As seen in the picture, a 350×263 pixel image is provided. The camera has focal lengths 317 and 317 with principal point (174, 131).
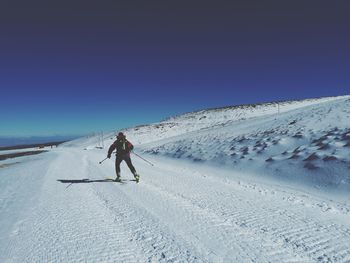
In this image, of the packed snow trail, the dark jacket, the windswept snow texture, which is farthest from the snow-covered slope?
the dark jacket

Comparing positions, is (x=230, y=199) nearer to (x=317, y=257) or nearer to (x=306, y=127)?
(x=317, y=257)

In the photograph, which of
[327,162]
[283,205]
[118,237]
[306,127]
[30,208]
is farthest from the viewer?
[306,127]

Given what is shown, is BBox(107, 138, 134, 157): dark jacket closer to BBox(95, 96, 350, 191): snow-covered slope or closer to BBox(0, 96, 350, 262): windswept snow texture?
BBox(0, 96, 350, 262): windswept snow texture

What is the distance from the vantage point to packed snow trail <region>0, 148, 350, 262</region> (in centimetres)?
495

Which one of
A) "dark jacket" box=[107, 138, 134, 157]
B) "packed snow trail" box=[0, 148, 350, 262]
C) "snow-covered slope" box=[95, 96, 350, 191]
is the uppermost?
"dark jacket" box=[107, 138, 134, 157]

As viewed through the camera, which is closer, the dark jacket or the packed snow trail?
the packed snow trail

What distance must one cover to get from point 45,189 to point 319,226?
8.90 meters

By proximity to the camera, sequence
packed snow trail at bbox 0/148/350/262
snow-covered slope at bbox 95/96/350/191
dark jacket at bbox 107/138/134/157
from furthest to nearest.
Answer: dark jacket at bbox 107/138/134/157
snow-covered slope at bbox 95/96/350/191
packed snow trail at bbox 0/148/350/262

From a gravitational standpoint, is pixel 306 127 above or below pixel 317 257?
above

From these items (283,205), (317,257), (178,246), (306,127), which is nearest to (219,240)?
(178,246)

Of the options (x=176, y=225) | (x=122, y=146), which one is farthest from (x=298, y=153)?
(x=176, y=225)

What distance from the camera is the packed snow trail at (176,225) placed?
495 centimetres

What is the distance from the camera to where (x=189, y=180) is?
39.5 feet

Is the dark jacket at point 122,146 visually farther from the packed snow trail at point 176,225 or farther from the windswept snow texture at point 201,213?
the packed snow trail at point 176,225
